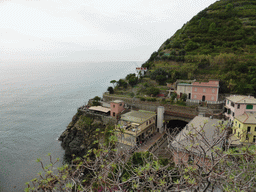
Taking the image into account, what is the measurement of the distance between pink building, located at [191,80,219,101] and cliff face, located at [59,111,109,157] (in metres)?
18.4

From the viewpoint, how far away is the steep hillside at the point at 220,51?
3387cm

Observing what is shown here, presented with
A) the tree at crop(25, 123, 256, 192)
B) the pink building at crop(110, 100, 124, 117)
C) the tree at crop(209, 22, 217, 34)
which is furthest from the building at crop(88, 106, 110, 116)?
the tree at crop(209, 22, 217, 34)

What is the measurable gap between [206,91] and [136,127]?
15298 millimetres

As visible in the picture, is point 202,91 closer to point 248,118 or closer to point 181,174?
point 248,118

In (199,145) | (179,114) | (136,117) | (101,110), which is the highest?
(199,145)

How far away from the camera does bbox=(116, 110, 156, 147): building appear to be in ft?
72.8

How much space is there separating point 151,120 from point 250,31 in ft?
152

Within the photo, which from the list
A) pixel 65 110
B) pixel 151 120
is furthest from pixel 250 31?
pixel 65 110

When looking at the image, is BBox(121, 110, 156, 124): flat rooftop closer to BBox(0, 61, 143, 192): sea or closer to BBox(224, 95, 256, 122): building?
BBox(224, 95, 256, 122): building

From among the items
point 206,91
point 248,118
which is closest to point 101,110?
point 206,91

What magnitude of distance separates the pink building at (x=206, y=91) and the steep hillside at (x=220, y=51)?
4514 millimetres

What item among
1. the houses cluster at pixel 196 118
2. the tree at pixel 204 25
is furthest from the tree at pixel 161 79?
the tree at pixel 204 25

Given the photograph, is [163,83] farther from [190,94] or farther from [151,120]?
[151,120]

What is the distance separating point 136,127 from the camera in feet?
70.6
